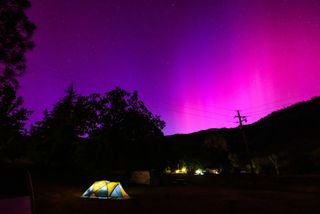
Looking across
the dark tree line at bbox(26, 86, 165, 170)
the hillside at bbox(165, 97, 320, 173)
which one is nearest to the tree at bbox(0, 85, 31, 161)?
the dark tree line at bbox(26, 86, 165, 170)

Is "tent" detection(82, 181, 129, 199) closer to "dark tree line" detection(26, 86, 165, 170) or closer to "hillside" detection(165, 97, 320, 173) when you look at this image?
"dark tree line" detection(26, 86, 165, 170)

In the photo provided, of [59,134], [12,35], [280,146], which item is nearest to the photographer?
[12,35]

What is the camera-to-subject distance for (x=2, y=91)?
1437cm

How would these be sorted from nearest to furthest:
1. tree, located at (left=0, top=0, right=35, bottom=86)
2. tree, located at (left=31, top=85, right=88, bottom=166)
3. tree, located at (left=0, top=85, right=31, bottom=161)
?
tree, located at (left=0, top=0, right=35, bottom=86) < tree, located at (left=0, top=85, right=31, bottom=161) < tree, located at (left=31, top=85, right=88, bottom=166)

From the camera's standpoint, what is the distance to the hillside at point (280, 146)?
35438 millimetres

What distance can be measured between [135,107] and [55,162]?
15163 millimetres

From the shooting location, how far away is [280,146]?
46781mm

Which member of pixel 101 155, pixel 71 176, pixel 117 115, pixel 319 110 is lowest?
pixel 71 176

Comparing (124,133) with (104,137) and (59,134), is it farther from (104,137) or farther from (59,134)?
(59,134)

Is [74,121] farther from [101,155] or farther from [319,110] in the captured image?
[319,110]

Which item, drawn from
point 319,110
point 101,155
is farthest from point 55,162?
point 319,110

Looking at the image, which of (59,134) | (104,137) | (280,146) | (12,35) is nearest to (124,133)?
(104,137)

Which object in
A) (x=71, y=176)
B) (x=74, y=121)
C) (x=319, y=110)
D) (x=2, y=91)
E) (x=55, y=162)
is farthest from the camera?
(x=319, y=110)

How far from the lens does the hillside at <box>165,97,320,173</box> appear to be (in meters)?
35.4
